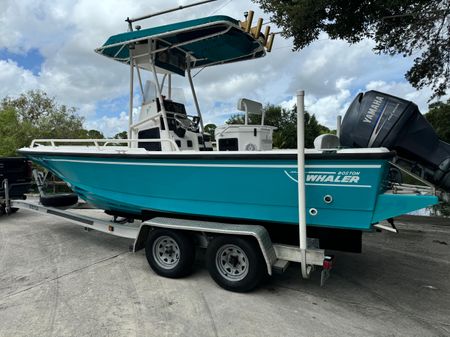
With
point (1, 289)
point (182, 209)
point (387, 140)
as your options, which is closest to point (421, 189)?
point (387, 140)

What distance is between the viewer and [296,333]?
9.71 ft

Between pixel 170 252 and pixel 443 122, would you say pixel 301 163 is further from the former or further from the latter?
pixel 443 122

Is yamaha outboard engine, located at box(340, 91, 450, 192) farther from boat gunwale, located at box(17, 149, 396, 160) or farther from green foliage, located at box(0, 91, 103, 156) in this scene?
green foliage, located at box(0, 91, 103, 156)

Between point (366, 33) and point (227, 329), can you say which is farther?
point (366, 33)

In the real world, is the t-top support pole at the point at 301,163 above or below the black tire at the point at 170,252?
above

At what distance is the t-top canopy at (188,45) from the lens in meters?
4.33

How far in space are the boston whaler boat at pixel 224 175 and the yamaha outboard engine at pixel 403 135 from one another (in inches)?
0.7

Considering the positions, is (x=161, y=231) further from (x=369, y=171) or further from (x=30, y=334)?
(x=369, y=171)

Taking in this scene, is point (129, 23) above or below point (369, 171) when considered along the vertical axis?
above

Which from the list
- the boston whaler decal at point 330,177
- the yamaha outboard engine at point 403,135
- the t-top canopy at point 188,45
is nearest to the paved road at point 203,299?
the boston whaler decal at point 330,177

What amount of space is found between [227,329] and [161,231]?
1.57 meters

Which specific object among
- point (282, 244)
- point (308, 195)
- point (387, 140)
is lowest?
point (282, 244)

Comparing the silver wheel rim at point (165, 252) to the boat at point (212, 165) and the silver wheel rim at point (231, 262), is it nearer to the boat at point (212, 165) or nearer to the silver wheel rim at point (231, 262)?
the boat at point (212, 165)

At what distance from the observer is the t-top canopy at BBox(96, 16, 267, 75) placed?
4.33 m
